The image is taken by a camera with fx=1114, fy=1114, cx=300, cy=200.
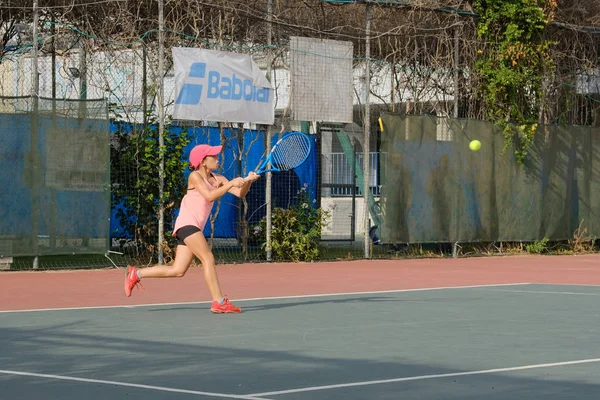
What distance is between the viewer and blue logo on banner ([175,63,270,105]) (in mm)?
15508

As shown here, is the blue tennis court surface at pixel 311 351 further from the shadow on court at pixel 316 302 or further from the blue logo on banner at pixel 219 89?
the blue logo on banner at pixel 219 89

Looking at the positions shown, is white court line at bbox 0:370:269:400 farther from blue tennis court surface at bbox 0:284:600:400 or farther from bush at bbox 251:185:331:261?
bush at bbox 251:185:331:261

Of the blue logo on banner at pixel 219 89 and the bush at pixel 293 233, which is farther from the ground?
the blue logo on banner at pixel 219 89

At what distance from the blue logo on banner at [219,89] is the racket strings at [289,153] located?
143 inches

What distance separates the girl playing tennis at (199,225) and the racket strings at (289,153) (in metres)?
2.02

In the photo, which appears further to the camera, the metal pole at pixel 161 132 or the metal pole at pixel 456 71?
Result: the metal pole at pixel 456 71

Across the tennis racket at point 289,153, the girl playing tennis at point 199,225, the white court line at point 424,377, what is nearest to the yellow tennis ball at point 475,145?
the tennis racket at point 289,153

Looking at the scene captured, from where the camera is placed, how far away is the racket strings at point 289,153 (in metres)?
12.0

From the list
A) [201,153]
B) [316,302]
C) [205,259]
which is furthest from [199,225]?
[316,302]

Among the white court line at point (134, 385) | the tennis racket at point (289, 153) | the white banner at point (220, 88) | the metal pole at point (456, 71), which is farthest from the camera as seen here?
the metal pole at point (456, 71)

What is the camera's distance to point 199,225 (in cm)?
990

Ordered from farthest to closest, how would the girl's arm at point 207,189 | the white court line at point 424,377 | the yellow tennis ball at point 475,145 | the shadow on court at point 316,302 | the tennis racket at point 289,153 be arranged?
the yellow tennis ball at point 475,145 → the tennis racket at point 289,153 → the shadow on court at point 316,302 → the girl's arm at point 207,189 → the white court line at point 424,377

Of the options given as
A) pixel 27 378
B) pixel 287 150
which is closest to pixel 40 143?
pixel 287 150

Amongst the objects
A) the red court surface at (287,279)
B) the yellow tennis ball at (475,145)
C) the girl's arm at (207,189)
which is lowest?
the red court surface at (287,279)
